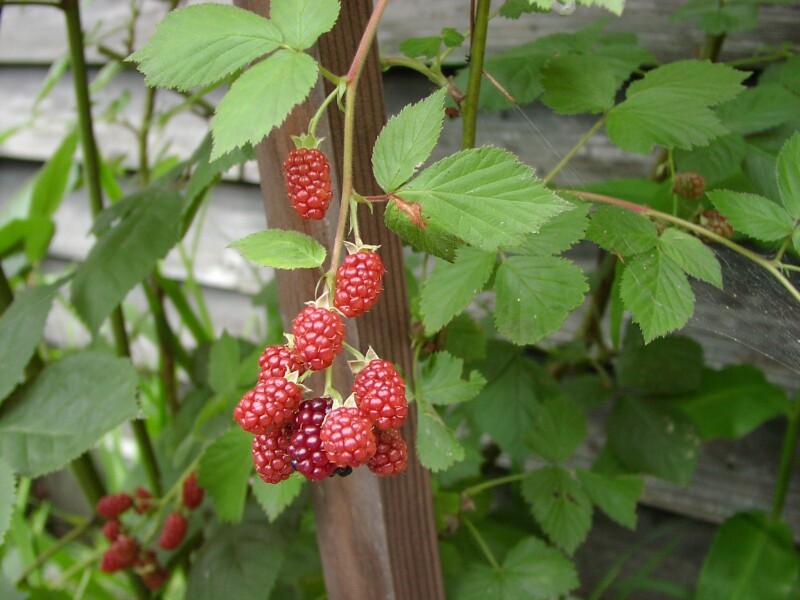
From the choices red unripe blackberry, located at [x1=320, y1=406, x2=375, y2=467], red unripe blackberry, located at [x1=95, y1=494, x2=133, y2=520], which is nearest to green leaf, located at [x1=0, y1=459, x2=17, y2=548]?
red unripe blackberry, located at [x1=95, y1=494, x2=133, y2=520]

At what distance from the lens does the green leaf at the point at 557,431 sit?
80 cm

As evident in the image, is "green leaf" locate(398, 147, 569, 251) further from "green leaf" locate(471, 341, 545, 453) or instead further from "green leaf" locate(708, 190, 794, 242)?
"green leaf" locate(471, 341, 545, 453)

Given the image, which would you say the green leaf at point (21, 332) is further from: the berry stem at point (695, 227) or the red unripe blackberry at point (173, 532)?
the berry stem at point (695, 227)

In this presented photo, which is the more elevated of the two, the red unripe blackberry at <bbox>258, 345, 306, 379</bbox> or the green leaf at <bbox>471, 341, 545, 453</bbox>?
the red unripe blackberry at <bbox>258, 345, 306, 379</bbox>

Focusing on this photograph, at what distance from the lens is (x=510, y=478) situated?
77cm

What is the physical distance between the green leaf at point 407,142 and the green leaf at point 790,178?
0.26m

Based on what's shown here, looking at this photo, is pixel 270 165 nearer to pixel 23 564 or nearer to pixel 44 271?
pixel 23 564

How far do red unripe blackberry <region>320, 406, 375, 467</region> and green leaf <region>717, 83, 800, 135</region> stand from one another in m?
0.51

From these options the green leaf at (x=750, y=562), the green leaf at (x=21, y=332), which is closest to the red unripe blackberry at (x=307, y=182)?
the green leaf at (x=21, y=332)

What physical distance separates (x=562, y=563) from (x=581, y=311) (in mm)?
634

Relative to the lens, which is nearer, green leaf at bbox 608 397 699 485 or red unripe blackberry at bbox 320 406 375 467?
red unripe blackberry at bbox 320 406 375 467

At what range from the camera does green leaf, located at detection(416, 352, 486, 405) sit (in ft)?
1.78

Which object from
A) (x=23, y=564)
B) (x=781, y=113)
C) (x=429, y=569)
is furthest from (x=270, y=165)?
(x=23, y=564)

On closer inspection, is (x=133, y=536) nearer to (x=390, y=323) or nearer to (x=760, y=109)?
(x=390, y=323)
